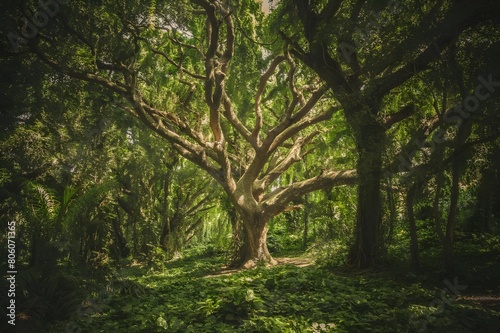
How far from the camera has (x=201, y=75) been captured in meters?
11.5

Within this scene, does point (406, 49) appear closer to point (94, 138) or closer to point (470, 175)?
point (470, 175)

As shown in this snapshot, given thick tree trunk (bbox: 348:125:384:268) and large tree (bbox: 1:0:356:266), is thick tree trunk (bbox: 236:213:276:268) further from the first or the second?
thick tree trunk (bbox: 348:125:384:268)

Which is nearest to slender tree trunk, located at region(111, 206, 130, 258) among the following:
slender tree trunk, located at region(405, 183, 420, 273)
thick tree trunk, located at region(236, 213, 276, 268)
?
thick tree trunk, located at region(236, 213, 276, 268)

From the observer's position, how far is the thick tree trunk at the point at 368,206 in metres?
7.73

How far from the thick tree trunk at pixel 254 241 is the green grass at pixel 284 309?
13.1ft

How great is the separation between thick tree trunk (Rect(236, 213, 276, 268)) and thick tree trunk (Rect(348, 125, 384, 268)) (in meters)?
3.35

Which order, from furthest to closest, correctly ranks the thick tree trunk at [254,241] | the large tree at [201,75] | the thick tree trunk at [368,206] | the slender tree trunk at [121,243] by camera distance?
1. the slender tree trunk at [121,243]
2. the thick tree trunk at [254,241]
3. the large tree at [201,75]
4. the thick tree trunk at [368,206]

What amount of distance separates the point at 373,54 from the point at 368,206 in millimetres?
3526

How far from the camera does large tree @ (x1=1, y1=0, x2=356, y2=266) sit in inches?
318

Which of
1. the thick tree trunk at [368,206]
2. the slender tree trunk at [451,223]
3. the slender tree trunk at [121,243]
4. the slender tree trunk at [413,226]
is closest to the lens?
the slender tree trunk at [451,223]

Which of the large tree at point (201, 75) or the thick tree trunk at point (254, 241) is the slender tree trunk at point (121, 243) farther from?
the thick tree trunk at point (254, 241)

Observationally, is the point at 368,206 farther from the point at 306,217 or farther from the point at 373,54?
the point at 306,217

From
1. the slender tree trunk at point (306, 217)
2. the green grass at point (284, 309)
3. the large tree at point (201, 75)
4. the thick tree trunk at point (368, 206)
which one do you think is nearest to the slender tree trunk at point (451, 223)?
the green grass at point (284, 309)

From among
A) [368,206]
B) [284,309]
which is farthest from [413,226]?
[284,309]
